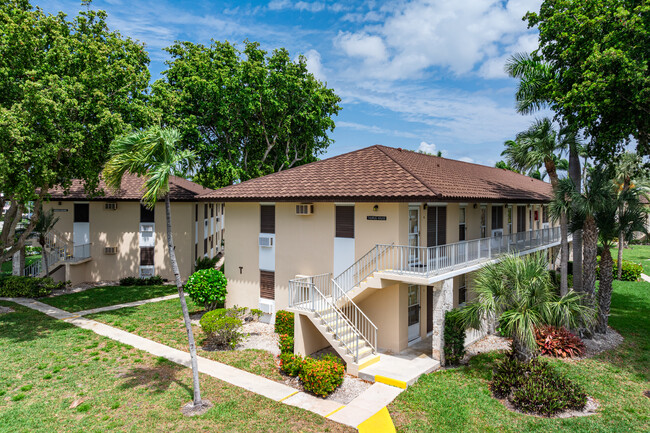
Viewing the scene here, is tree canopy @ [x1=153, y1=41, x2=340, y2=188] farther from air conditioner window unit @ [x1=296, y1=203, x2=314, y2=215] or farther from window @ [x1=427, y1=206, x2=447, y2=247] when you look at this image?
window @ [x1=427, y1=206, x2=447, y2=247]

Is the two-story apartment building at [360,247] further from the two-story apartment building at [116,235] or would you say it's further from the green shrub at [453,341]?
the two-story apartment building at [116,235]

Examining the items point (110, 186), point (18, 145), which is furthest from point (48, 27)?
point (110, 186)

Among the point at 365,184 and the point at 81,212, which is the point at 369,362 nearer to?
the point at 365,184

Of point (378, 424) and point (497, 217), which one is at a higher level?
point (497, 217)

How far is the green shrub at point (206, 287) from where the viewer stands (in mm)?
16156

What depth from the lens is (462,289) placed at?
57.3ft

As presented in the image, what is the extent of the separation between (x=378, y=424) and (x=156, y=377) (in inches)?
249

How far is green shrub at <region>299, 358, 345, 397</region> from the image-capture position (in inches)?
390

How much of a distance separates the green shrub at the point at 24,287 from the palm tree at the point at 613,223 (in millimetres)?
26830

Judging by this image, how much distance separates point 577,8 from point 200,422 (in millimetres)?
18578

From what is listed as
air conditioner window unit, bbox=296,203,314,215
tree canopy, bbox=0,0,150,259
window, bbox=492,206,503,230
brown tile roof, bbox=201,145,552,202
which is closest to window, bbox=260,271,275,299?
air conditioner window unit, bbox=296,203,314,215

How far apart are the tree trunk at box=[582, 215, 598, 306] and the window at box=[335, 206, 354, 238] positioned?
370 inches

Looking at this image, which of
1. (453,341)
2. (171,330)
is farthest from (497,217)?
(171,330)

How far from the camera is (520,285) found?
32.9ft
